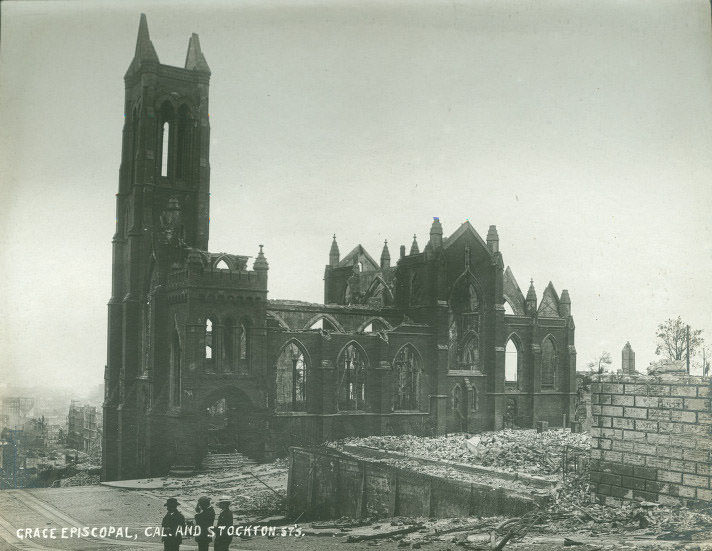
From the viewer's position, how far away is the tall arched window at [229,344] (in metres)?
30.3

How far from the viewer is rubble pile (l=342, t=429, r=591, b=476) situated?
2511cm

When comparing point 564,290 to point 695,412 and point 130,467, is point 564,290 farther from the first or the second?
point 695,412

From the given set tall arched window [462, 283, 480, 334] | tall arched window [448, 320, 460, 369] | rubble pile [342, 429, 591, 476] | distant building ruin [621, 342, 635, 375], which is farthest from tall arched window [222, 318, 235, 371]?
distant building ruin [621, 342, 635, 375]

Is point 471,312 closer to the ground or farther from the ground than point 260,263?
closer to the ground

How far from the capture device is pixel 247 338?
31000 mm

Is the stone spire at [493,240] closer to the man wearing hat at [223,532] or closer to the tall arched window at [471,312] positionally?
the tall arched window at [471,312]

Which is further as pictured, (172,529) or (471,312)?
(471,312)

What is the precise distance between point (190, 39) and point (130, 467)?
831 inches

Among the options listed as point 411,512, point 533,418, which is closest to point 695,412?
point 411,512

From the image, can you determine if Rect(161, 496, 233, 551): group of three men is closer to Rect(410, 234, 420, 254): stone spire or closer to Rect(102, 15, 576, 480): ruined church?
Rect(102, 15, 576, 480): ruined church

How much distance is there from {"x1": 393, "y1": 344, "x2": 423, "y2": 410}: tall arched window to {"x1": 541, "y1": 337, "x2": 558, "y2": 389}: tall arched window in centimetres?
1162

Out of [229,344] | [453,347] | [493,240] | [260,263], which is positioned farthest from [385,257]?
[229,344]

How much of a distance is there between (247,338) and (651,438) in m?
18.4

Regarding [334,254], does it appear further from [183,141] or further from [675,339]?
[675,339]
